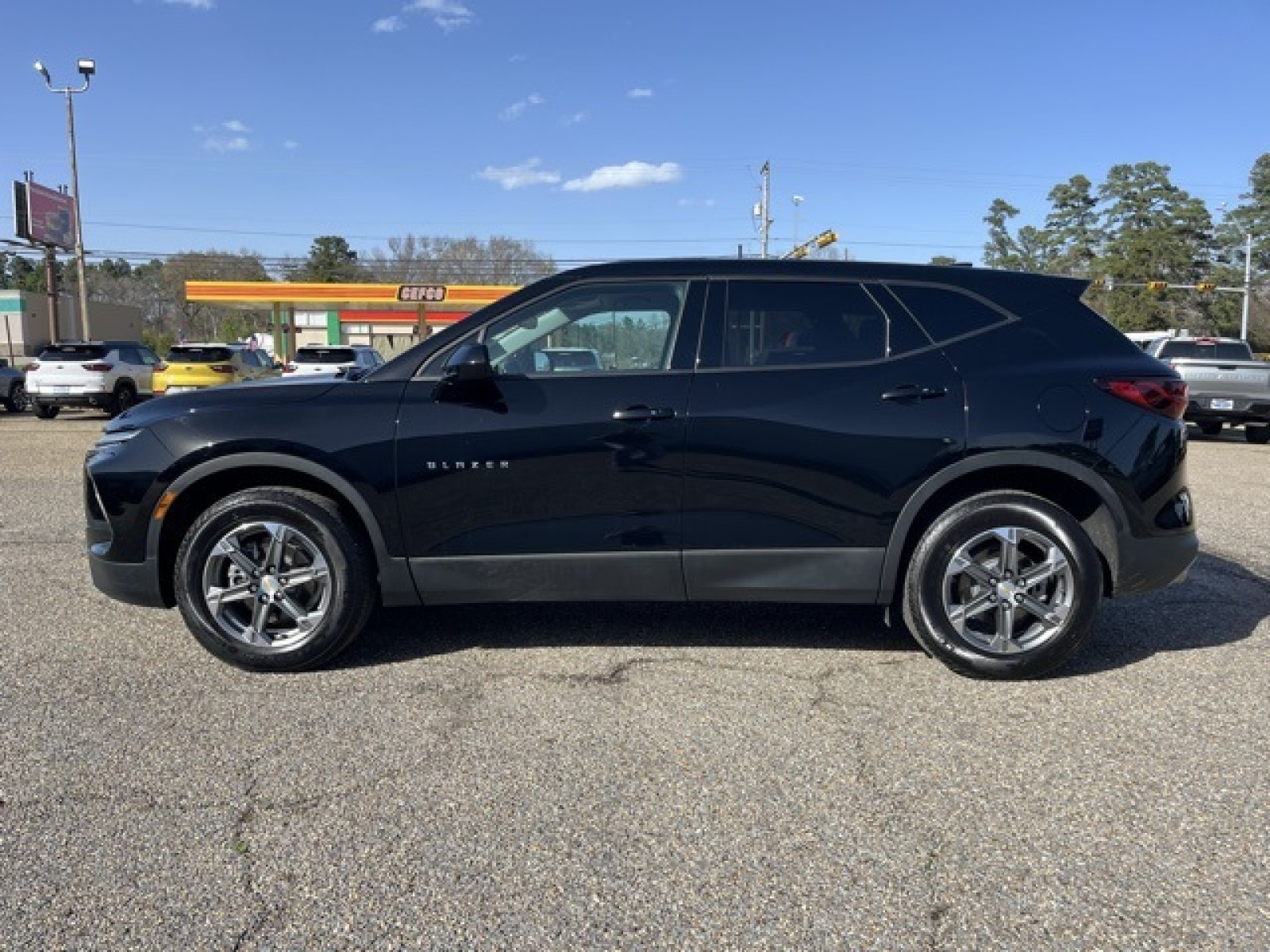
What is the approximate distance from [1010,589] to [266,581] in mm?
3208

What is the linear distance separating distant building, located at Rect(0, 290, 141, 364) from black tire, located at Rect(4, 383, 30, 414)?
41.1m

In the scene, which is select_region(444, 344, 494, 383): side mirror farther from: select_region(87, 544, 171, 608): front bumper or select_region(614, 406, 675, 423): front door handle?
select_region(87, 544, 171, 608): front bumper

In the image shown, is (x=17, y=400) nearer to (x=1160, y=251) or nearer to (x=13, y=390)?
(x=13, y=390)

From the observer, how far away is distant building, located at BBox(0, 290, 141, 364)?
6225 cm

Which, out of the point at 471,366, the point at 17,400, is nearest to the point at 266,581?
the point at 471,366

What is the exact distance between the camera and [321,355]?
1889 centimetres

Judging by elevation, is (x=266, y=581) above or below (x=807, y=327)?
below

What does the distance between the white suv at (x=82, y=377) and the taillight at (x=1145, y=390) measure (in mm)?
18297

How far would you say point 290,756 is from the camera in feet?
10.6

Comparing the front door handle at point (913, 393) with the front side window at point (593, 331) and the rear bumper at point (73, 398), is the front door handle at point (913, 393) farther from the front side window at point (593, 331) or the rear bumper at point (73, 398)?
the rear bumper at point (73, 398)

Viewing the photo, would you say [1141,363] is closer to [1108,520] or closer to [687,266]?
[1108,520]

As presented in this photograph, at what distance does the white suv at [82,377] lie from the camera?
Answer: 17.8 m

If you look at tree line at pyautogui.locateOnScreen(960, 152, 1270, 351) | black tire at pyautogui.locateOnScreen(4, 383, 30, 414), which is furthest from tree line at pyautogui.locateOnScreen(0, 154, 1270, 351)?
black tire at pyautogui.locateOnScreen(4, 383, 30, 414)

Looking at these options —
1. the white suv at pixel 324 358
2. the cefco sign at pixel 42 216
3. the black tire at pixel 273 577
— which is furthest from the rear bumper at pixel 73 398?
the cefco sign at pixel 42 216
